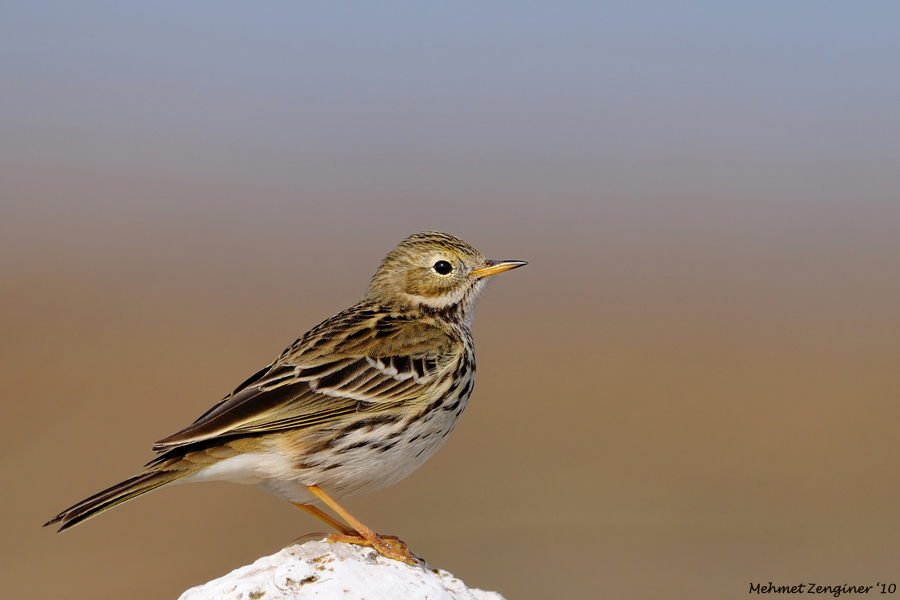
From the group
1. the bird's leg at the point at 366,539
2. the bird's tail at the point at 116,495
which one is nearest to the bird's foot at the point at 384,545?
the bird's leg at the point at 366,539

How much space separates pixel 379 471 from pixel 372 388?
50cm

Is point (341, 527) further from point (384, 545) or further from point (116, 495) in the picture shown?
point (116, 495)

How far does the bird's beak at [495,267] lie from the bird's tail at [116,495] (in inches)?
102

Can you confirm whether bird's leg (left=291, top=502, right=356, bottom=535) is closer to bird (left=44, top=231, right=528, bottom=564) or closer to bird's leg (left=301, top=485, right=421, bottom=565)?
bird (left=44, top=231, right=528, bottom=564)

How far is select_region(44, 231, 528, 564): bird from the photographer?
4750 mm

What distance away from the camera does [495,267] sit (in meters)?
6.44

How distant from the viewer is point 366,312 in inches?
250

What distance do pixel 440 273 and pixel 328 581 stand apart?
8.83ft

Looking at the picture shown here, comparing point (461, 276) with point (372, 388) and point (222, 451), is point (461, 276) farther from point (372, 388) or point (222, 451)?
point (222, 451)

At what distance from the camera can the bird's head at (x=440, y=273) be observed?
6473 mm

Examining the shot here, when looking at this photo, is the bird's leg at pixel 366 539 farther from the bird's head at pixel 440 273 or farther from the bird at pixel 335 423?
the bird's head at pixel 440 273

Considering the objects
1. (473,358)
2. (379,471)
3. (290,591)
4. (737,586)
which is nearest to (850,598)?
(737,586)

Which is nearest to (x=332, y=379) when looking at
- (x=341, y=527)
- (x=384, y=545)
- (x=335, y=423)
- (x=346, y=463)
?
(x=335, y=423)

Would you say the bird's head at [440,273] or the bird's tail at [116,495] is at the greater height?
the bird's head at [440,273]
